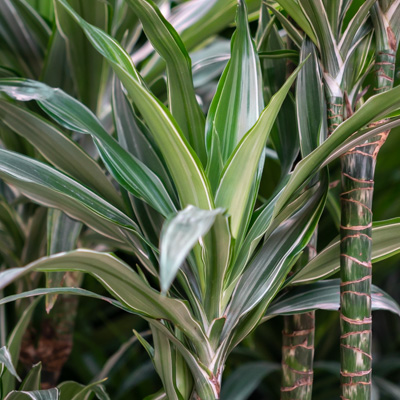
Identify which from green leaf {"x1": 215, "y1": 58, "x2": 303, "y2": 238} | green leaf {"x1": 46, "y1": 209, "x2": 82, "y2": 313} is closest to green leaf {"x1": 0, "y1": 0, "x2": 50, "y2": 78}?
green leaf {"x1": 46, "y1": 209, "x2": 82, "y2": 313}

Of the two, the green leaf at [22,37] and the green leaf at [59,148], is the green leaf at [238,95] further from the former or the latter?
the green leaf at [22,37]

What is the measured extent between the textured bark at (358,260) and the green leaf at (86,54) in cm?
43

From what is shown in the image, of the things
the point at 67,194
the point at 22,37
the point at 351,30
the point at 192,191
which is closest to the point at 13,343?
the point at 67,194

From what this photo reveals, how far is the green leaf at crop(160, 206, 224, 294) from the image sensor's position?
30 cm

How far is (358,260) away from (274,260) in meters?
0.09

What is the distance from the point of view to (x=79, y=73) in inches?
32.0

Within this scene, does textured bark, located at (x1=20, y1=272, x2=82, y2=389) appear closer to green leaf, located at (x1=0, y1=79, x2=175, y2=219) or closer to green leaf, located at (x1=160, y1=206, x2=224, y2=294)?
green leaf, located at (x1=0, y1=79, x2=175, y2=219)

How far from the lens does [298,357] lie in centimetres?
62

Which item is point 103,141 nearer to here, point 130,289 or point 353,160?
point 130,289

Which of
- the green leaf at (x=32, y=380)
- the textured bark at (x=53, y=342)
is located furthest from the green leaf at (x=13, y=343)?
the textured bark at (x=53, y=342)

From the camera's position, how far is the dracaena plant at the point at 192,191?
0.48 metres

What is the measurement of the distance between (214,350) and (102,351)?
71 centimetres

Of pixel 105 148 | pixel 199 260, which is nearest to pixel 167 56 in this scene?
pixel 105 148

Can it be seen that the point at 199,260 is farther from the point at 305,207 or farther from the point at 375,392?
the point at 375,392
